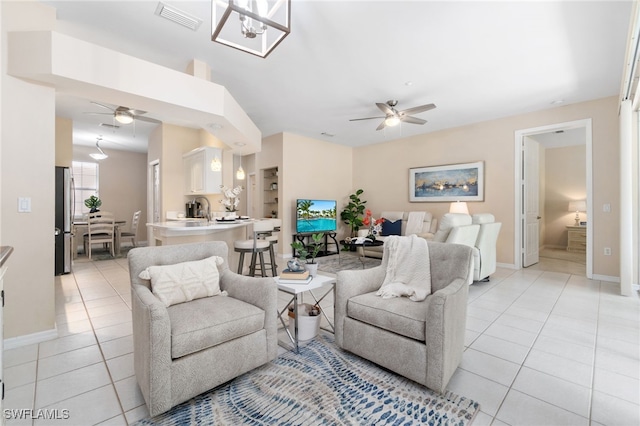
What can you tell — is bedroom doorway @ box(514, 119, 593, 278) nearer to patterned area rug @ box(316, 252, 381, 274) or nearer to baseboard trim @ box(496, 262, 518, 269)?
baseboard trim @ box(496, 262, 518, 269)

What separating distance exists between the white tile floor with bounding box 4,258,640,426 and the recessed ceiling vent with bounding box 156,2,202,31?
9.18 feet

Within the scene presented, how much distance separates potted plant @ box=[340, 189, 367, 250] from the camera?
6844 millimetres

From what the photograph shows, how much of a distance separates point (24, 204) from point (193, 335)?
2.01m

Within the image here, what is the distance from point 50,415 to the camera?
1.47 metres

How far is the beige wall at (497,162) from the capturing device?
408cm

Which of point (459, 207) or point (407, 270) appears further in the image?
point (459, 207)

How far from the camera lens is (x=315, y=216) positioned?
6359 millimetres

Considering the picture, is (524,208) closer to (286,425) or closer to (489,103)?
(489,103)

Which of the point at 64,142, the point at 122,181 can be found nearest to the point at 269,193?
the point at 64,142

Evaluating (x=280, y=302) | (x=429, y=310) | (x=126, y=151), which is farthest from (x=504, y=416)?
(x=126, y=151)

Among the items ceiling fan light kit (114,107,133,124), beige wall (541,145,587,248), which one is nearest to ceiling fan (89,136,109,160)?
ceiling fan light kit (114,107,133,124)

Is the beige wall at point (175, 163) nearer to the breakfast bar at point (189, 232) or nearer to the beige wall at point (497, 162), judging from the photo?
the breakfast bar at point (189, 232)

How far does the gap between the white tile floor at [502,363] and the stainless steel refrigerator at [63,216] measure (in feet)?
4.64

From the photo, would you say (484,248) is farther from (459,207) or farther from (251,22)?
(251,22)
